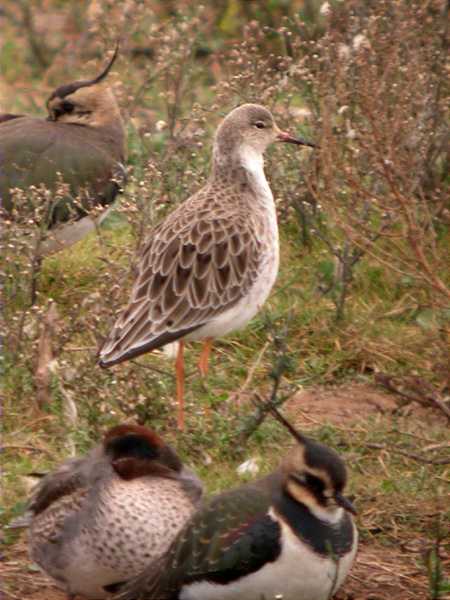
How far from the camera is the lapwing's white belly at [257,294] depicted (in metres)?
6.23

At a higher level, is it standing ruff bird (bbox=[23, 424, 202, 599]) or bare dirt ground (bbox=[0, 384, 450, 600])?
standing ruff bird (bbox=[23, 424, 202, 599])

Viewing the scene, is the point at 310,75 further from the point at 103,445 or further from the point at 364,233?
the point at 103,445

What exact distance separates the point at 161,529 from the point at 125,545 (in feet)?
0.40

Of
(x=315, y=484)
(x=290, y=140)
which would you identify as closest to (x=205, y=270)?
(x=290, y=140)

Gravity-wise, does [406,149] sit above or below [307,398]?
above

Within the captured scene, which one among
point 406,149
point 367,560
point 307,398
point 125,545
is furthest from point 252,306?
point 125,545

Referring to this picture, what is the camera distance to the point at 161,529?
15.4 feet

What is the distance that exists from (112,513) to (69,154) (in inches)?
121

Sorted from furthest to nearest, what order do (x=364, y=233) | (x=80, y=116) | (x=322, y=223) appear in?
(x=80, y=116) < (x=322, y=223) < (x=364, y=233)

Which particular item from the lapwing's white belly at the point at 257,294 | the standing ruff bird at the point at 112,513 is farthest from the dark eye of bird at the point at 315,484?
the lapwing's white belly at the point at 257,294

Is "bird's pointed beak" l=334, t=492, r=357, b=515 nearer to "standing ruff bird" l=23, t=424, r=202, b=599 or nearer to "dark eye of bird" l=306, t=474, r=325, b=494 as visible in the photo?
"dark eye of bird" l=306, t=474, r=325, b=494

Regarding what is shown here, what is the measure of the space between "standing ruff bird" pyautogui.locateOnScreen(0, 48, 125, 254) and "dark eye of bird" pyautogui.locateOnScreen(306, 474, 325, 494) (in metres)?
2.45

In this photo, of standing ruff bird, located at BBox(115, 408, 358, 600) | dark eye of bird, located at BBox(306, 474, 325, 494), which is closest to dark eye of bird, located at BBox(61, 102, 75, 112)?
standing ruff bird, located at BBox(115, 408, 358, 600)

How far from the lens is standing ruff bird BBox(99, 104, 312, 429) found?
6.09 meters
